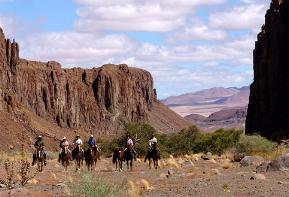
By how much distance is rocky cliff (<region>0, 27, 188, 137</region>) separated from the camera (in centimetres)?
13688

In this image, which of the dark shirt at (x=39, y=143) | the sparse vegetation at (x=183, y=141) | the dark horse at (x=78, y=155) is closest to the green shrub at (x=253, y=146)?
the sparse vegetation at (x=183, y=141)

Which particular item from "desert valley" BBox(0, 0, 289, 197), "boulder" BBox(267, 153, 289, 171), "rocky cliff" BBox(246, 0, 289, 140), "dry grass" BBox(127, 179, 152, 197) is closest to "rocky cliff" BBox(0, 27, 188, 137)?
"desert valley" BBox(0, 0, 289, 197)

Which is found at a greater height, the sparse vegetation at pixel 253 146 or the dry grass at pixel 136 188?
the sparse vegetation at pixel 253 146

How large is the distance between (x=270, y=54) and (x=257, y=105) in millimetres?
6720

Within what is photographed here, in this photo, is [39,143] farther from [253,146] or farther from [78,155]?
[253,146]

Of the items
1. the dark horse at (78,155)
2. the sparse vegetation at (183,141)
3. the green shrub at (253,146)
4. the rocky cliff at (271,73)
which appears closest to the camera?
the dark horse at (78,155)

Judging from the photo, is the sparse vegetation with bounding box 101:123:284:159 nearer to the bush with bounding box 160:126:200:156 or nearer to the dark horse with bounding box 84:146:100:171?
the bush with bounding box 160:126:200:156

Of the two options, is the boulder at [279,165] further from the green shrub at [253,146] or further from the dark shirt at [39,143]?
the green shrub at [253,146]

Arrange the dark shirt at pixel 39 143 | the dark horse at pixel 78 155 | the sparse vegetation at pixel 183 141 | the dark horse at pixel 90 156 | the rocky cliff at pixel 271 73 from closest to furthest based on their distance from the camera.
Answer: the dark horse at pixel 90 156, the dark horse at pixel 78 155, the dark shirt at pixel 39 143, the sparse vegetation at pixel 183 141, the rocky cliff at pixel 271 73

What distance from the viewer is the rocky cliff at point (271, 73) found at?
3061 inches

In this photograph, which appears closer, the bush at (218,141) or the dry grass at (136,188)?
the dry grass at (136,188)

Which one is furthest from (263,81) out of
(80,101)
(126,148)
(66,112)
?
(80,101)

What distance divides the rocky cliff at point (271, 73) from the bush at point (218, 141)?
14945 mm

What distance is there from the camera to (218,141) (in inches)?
2397
